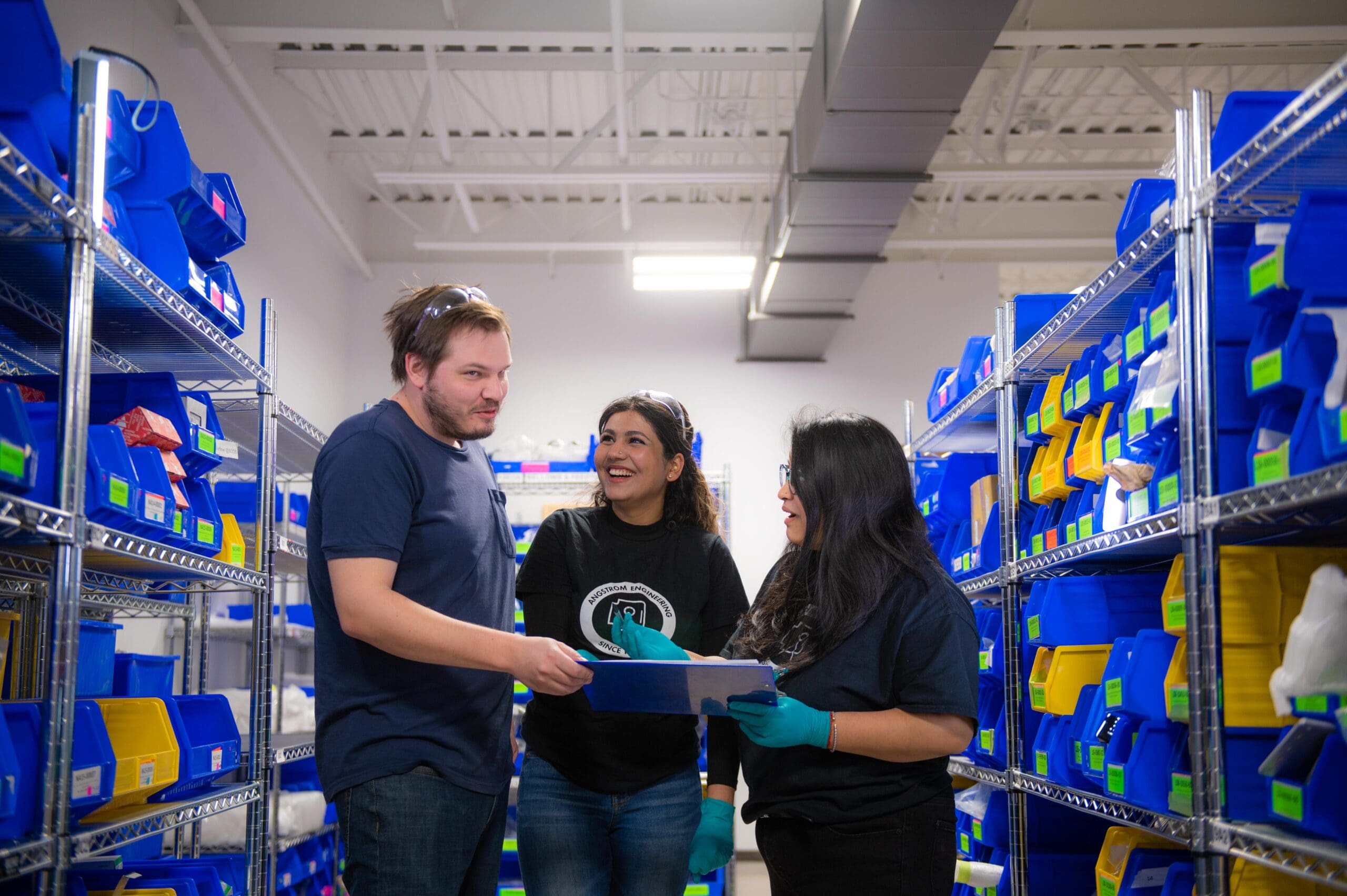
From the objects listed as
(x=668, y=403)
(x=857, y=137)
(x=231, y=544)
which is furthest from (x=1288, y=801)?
(x=857, y=137)

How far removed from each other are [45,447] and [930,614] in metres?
1.68

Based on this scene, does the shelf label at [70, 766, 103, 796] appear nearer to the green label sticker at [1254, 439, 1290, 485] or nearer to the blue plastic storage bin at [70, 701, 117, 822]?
the blue plastic storage bin at [70, 701, 117, 822]

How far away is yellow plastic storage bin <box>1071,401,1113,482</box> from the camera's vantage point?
8.75ft

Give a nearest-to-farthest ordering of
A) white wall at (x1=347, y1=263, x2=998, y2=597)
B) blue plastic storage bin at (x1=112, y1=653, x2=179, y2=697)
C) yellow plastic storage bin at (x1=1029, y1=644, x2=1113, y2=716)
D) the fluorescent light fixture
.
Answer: yellow plastic storage bin at (x1=1029, y1=644, x2=1113, y2=716) < blue plastic storage bin at (x1=112, y1=653, x2=179, y2=697) < the fluorescent light fixture < white wall at (x1=347, y1=263, x2=998, y2=597)

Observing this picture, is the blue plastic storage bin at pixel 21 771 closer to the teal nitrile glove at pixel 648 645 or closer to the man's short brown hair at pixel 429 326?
the man's short brown hair at pixel 429 326

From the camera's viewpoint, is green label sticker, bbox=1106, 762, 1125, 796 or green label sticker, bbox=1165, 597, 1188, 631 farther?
green label sticker, bbox=1106, 762, 1125, 796

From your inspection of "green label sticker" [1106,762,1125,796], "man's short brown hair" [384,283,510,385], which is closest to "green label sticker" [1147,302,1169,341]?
"green label sticker" [1106,762,1125,796]

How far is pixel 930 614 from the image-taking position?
206cm

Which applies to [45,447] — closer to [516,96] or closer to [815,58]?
[815,58]

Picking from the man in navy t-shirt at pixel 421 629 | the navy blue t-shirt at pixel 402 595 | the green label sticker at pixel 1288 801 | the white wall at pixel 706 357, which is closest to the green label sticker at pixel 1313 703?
the green label sticker at pixel 1288 801

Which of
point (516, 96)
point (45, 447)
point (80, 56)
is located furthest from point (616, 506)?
point (516, 96)

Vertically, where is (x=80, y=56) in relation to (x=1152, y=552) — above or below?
above

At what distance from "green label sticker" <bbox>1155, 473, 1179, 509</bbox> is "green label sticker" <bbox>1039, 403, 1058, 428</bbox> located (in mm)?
727

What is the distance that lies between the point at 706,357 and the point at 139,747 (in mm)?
7046
